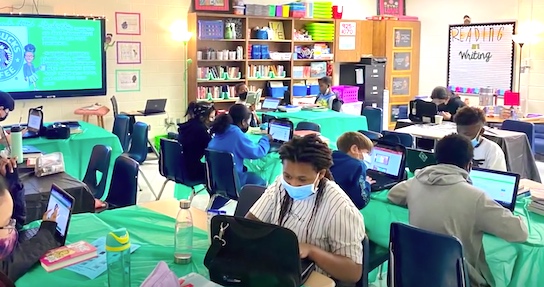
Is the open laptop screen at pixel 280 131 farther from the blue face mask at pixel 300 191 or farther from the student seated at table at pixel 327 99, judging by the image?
the blue face mask at pixel 300 191

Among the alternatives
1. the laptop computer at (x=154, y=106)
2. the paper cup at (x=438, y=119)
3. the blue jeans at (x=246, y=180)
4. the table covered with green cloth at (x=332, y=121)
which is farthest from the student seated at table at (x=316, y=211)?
the laptop computer at (x=154, y=106)

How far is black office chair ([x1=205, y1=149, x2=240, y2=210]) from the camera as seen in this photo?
175 inches

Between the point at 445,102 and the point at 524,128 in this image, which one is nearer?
the point at 524,128

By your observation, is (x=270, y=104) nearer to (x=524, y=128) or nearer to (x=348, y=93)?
(x=348, y=93)

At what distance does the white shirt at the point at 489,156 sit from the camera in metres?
3.96

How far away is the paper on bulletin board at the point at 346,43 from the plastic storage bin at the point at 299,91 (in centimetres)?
102

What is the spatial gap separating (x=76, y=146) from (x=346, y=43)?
5.89 metres

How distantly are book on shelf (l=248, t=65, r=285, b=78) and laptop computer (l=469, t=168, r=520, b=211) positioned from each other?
618cm

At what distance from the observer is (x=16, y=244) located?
6.98 ft

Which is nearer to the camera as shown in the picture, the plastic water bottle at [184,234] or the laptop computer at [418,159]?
the plastic water bottle at [184,234]

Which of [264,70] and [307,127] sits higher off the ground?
[264,70]

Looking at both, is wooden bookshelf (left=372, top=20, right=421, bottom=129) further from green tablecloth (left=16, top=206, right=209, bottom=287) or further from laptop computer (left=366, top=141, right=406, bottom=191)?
green tablecloth (left=16, top=206, right=209, bottom=287)

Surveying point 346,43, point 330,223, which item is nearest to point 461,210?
point 330,223

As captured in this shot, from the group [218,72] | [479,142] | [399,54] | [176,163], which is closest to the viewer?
[479,142]
